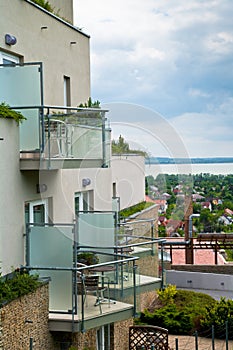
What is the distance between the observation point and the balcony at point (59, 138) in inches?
501

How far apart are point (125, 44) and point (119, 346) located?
12.9 m

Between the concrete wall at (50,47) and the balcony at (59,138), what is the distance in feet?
8.65

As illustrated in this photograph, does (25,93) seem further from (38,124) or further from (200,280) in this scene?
(200,280)

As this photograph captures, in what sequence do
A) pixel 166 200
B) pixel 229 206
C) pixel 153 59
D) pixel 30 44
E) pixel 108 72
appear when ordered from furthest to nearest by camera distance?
1. pixel 229 206
2. pixel 153 59
3. pixel 108 72
4. pixel 30 44
5. pixel 166 200

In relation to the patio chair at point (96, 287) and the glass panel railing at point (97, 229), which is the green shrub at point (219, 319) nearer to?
the glass panel railing at point (97, 229)

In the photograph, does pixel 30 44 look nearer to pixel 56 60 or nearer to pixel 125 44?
pixel 56 60

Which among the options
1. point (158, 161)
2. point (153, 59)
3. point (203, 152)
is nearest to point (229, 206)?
point (203, 152)

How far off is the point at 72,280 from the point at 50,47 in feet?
24.9

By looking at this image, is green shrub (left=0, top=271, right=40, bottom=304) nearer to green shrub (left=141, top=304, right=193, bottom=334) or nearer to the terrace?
the terrace

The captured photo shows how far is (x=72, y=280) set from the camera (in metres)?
12.3

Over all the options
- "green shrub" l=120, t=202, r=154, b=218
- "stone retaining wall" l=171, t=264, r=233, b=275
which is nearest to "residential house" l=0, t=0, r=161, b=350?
"green shrub" l=120, t=202, r=154, b=218

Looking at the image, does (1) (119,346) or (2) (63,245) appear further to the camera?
(1) (119,346)

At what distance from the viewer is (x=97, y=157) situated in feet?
45.6

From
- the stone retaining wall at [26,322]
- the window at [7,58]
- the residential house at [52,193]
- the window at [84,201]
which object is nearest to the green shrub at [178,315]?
the residential house at [52,193]
